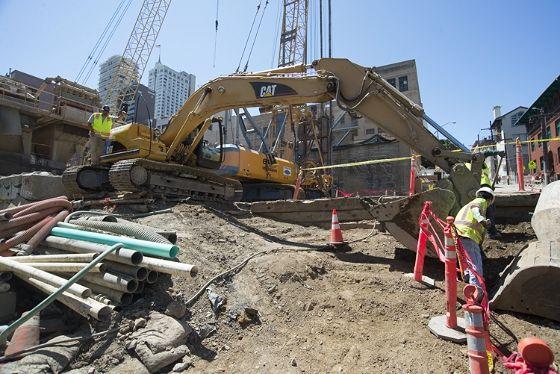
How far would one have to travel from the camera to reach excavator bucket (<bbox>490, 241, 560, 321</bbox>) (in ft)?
11.8

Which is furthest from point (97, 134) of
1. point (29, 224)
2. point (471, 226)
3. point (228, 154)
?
point (471, 226)

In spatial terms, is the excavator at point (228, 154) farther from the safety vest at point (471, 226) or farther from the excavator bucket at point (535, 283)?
A: the safety vest at point (471, 226)

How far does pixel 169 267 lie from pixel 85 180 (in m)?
6.54

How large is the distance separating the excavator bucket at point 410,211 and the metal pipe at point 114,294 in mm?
3738

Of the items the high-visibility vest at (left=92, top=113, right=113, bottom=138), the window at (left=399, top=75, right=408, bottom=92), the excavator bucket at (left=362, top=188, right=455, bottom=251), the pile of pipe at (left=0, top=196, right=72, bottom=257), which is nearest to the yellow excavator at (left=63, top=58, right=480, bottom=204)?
the excavator bucket at (left=362, top=188, right=455, bottom=251)

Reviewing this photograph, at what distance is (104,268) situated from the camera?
13.1 ft

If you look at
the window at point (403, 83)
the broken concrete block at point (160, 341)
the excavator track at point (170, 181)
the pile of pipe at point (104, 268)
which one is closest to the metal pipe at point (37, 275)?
the pile of pipe at point (104, 268)

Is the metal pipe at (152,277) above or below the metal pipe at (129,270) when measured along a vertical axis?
below

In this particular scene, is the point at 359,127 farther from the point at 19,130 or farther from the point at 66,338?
the point at 66,338

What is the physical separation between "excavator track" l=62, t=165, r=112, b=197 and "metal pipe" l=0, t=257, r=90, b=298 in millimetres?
4748

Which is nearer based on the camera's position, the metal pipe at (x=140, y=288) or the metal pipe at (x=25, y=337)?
the metal pipe at (x=25, y=337)

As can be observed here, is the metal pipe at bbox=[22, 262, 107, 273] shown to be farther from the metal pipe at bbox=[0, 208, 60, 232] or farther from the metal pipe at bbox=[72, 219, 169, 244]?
the metal pipe at bbox=[0, 208, 60, 232]

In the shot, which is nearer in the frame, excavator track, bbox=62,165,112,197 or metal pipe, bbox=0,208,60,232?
metal pipe, bbox=0,208,60,232

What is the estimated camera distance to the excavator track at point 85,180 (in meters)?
8.97
